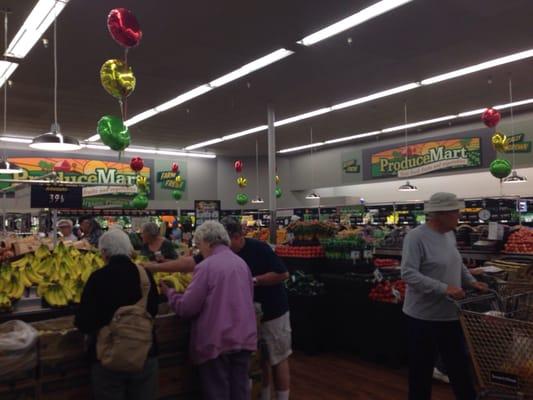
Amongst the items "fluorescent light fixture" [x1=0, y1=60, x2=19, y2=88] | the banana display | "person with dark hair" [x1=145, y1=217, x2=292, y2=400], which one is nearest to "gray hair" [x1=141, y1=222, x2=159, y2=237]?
the banana display

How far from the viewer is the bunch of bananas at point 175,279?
3.82 metres

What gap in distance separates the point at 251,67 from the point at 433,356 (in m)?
6.79

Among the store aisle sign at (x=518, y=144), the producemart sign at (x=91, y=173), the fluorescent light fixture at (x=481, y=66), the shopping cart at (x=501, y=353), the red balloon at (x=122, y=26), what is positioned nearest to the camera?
the shopping cart at (x=501, y=353)

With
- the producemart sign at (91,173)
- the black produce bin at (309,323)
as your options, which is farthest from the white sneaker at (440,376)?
the producemart sign at (91,173)

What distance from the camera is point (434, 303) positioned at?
3.27 m

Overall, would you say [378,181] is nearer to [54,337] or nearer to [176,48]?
[176,48]

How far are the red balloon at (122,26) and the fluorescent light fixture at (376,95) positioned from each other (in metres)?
6.91

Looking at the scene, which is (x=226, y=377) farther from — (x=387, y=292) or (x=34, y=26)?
(x=34, y=26)

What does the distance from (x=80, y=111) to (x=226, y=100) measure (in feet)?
12.3

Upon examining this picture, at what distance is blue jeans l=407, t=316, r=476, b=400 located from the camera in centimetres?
324

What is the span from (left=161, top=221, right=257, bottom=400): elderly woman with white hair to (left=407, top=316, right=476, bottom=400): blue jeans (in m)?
1.18

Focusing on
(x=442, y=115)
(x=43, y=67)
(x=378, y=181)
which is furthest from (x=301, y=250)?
(x=378, y=181)

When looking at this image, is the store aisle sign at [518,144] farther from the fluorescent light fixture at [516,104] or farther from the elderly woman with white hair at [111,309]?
the elderly woman with white hair at [111,309]

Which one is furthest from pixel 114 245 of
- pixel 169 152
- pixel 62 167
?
pixel 169 152
